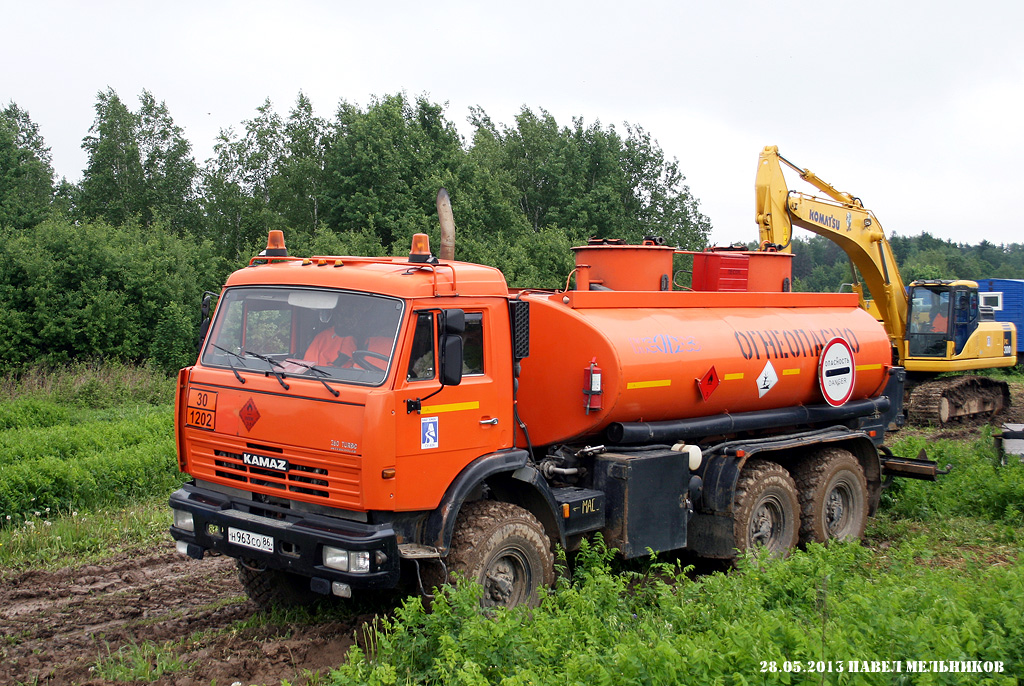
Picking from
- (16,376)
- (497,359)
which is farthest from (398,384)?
(16,376)

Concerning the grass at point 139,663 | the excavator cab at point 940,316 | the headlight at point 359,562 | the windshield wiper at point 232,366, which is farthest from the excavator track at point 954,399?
the grass at point 139,663

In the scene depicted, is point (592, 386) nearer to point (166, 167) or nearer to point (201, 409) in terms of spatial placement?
point (201, 409)

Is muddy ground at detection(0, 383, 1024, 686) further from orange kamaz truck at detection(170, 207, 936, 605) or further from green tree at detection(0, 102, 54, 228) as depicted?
green tree at detection(0, 102, 54, 228)

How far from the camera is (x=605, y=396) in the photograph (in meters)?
7.30

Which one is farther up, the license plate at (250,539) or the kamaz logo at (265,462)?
the kamaz logo at (265,462)

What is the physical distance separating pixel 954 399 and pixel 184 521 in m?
18.4

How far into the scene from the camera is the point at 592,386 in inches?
285

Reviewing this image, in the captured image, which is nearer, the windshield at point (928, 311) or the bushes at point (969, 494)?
the bushes at point (969, 494)

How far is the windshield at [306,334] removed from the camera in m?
5.95

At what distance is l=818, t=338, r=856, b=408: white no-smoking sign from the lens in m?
9.41

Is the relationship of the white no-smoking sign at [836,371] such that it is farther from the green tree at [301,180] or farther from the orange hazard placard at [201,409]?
the green tree at [301,180]

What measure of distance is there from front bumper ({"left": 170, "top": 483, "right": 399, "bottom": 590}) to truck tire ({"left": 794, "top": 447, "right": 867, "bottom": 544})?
528cm

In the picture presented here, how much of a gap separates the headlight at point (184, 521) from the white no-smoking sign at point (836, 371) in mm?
6758

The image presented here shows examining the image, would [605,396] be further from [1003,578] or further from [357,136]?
[357,136]
